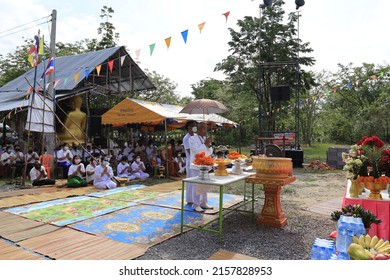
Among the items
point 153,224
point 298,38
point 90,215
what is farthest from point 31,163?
point 298,38

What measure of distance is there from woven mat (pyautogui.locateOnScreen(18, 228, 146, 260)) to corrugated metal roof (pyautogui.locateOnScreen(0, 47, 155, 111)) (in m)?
8.40

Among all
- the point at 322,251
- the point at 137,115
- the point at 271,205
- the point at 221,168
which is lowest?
the point at 271,205

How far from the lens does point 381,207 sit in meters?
3.57

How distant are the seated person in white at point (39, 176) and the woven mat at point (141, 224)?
367 centimetres

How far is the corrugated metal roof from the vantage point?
12227mm

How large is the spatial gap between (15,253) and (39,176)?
17.0 ft

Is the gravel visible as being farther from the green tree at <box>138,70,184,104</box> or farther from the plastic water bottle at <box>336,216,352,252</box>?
the green tree at <box>138,70,184,104</box>

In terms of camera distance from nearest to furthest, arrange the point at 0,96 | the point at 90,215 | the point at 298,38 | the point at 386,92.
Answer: the point at 90,215
the point at 0,96
the point at 298,38
the point at 386,92

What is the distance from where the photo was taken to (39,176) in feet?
27.0

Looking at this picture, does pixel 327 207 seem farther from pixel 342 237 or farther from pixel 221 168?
pixel 342 237

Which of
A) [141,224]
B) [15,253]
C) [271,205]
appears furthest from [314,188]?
[15,253]

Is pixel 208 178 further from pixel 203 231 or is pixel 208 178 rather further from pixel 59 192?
pixel 59 192

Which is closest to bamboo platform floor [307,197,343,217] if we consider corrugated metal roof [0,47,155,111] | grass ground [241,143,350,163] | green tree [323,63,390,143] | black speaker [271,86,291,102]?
black speaker [271,86,291,102]

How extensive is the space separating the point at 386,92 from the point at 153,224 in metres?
23.5
